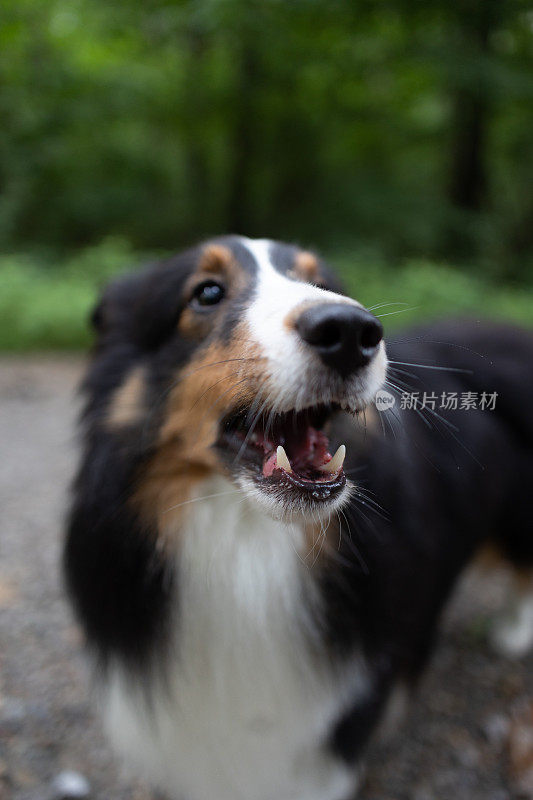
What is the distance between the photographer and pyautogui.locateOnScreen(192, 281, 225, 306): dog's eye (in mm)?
1878

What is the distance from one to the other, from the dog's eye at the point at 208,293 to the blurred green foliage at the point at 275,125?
764 centimetres

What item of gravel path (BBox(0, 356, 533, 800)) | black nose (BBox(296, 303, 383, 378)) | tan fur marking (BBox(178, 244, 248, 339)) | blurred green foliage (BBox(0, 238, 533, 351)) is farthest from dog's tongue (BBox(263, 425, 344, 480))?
blurred green foliage (BBox(0, 238, 533, 351))

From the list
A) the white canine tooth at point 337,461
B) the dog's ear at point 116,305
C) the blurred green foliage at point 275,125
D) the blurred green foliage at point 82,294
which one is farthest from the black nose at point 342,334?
the blurred green foliage at point 275,125

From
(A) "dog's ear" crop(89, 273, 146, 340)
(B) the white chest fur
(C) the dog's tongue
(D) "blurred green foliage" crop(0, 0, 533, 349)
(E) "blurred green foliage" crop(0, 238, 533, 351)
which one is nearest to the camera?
(C) the dog's tongue

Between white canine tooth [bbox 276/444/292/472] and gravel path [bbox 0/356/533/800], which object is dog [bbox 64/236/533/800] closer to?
white canine tooth [bbox 276/444/292/472]

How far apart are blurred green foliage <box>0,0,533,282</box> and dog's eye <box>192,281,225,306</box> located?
764 centimetres

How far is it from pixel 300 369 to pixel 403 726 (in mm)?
1996

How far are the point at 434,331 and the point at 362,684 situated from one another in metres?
1.36

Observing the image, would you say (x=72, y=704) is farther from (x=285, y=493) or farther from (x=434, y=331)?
(x=434, y=331)

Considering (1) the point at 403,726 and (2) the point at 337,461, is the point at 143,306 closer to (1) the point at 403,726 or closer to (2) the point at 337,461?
(2) the point at 337,461

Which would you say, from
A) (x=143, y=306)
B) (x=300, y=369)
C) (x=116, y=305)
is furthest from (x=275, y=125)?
(x=300, y=369)

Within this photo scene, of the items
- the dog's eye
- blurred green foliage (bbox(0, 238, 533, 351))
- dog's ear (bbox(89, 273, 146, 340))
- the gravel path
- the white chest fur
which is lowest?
blurred green foliage (bbox(0, 238, 533, 351))

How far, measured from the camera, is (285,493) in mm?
1324

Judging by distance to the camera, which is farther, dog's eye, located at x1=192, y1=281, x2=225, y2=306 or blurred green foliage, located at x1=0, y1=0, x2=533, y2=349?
blurred green foliage, located at x1=0, y1=0, x2=533, y2=349
